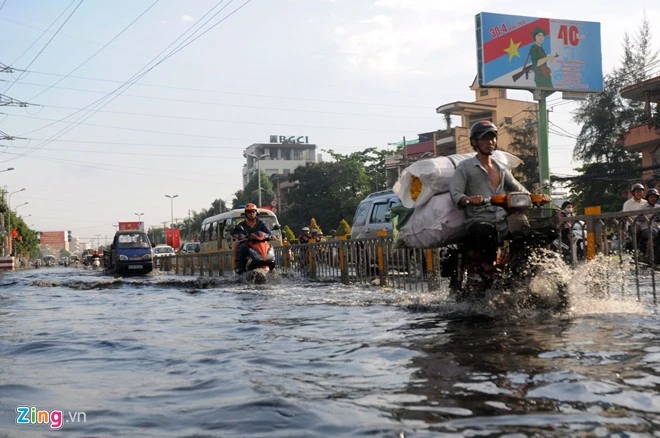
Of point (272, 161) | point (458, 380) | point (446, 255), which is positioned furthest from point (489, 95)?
point (272, 161)

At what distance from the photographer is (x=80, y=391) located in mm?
3727

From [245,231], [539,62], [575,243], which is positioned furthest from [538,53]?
[575,243]

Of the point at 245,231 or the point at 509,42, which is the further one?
the point at 509,42

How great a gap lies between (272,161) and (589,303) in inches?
4621

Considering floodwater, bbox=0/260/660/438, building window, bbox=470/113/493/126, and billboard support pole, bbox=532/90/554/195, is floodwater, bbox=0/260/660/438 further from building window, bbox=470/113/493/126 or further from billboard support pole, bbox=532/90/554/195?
building window, bbox=470/113/493/126

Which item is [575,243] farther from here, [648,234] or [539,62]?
[539,62]

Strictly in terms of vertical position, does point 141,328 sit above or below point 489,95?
below

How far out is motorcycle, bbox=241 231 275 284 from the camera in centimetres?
1318

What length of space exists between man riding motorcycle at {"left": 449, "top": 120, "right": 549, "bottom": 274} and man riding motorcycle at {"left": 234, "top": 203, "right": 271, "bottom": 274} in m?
7.10

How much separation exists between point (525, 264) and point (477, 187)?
2.57 ft

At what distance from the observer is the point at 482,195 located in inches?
249

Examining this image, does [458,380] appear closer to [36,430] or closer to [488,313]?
[36,430]

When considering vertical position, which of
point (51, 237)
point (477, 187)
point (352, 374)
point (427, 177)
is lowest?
point (352, 374)

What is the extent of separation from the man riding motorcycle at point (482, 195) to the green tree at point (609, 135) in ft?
109
